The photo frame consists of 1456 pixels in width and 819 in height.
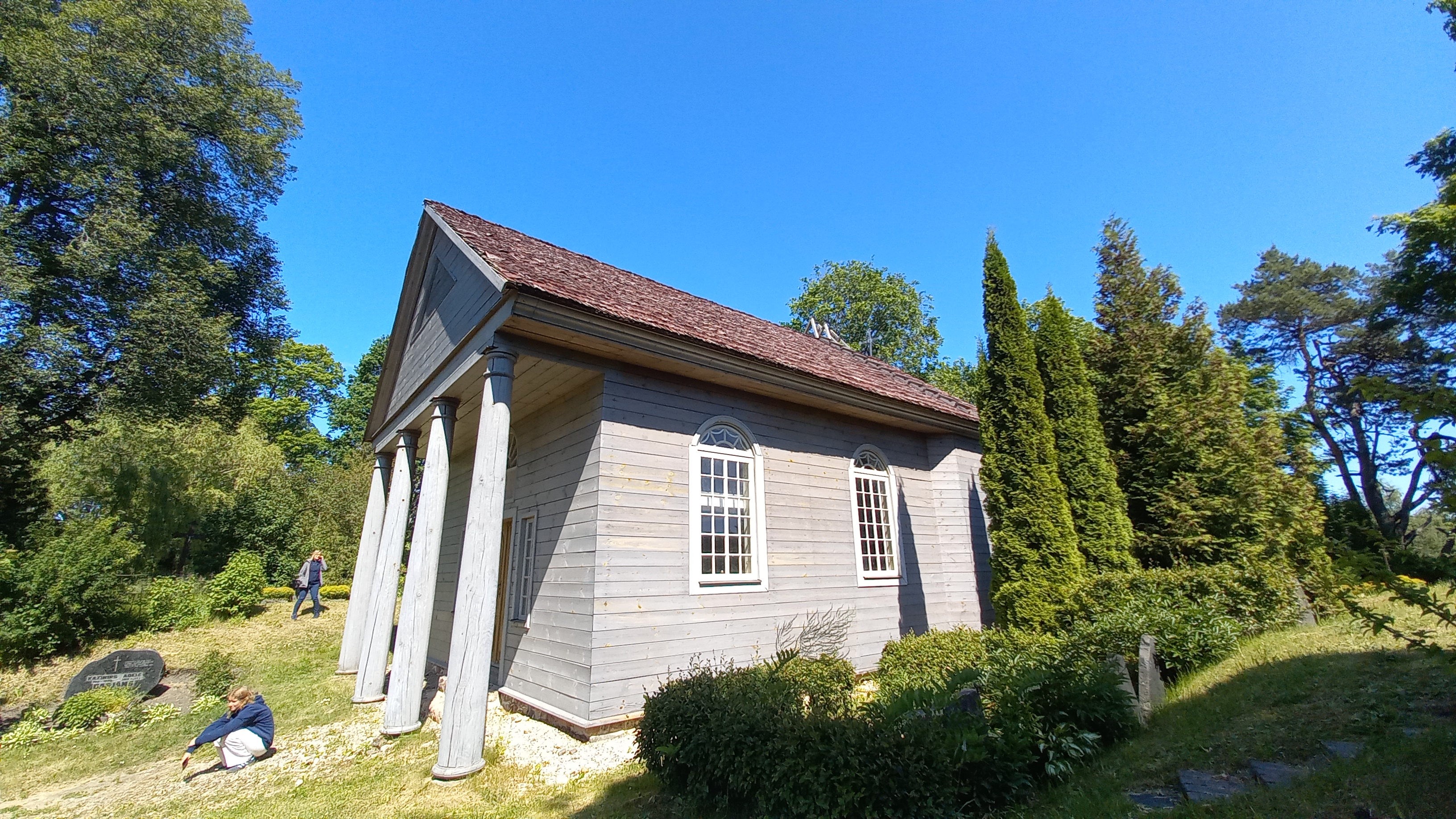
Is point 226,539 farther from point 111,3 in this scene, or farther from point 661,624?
point 661,624

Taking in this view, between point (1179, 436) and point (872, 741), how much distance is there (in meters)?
9.84

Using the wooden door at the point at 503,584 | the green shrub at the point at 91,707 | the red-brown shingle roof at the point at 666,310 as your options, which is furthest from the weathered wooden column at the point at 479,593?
the green shrub at the point at 91,707

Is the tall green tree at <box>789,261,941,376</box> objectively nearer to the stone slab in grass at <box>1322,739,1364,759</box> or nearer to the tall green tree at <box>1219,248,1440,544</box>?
the tall green tree at <box>1219,248,1440,544</box>

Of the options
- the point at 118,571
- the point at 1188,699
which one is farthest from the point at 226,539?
the point at 1188,699

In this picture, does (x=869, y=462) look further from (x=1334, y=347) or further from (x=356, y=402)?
(x=356, y=402)

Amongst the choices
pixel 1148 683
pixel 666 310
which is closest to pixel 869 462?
pixel 666 310

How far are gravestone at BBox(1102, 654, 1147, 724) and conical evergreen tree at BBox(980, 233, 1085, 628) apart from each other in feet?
11.8

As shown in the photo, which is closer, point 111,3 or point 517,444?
point 517,444

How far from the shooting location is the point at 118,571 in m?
14.0

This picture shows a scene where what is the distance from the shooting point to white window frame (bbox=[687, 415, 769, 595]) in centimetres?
804

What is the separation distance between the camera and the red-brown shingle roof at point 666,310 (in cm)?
731

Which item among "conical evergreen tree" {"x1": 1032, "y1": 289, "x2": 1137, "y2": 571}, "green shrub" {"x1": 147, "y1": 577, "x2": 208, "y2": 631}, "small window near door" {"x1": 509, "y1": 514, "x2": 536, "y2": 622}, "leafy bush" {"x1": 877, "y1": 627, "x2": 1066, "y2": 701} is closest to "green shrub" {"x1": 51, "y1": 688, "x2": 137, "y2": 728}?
"green shrub" {"x1": 147, "y1": 577, "x2": 208, "y2": 631}

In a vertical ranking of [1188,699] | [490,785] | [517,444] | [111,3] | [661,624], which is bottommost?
[490,785]

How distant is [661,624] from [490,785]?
2.49 metres
